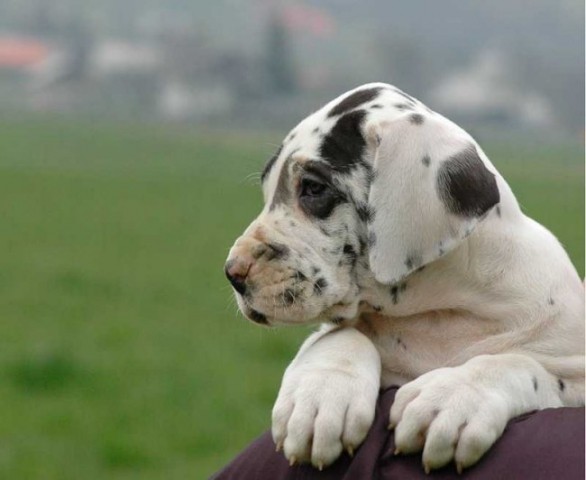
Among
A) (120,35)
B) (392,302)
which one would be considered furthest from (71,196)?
(120,35)

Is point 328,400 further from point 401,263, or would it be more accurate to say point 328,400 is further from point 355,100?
point 355,100

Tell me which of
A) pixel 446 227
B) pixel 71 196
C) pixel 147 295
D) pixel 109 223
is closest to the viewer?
pixel 446 227

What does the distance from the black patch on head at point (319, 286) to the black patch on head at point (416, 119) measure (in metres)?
0.47

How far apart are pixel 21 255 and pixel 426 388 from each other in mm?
14403

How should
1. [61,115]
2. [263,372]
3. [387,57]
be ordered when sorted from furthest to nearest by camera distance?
[387,57] → [61,115] → [263,372]

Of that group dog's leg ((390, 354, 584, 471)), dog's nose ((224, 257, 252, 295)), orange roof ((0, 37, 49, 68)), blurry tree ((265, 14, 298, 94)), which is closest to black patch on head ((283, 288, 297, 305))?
dog's nose ((224, 257, 252, 295))

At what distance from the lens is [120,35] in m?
77.0

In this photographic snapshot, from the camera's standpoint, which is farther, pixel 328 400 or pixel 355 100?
pixel 355 100

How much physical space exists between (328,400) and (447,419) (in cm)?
31

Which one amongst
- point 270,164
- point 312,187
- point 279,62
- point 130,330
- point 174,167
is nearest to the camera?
point 312,187

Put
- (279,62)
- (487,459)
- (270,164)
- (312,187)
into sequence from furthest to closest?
1. (279,62)
2. (270,164)
3. (312,187)
4. (487,459)

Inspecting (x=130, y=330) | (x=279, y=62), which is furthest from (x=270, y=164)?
(x=279, y=62)

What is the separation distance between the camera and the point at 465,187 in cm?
370

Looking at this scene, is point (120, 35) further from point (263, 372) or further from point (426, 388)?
point (426, 388)
